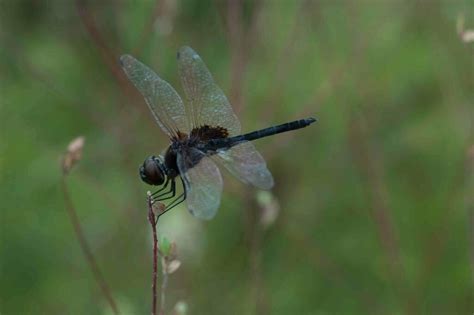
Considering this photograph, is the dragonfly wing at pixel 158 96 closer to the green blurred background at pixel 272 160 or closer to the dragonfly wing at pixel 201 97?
the dragonfly wing at pixel 201 97

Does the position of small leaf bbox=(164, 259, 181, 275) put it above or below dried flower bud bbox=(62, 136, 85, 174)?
below

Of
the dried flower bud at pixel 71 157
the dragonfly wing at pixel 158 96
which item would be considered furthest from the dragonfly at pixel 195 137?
the dried flower bud at pixel 71 157

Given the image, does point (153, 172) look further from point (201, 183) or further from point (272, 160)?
point (272, 160)

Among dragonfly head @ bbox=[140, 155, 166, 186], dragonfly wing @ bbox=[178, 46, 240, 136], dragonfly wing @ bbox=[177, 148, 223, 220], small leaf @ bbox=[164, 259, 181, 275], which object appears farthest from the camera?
dragonfly wing @ bbox=[178, 46, 240, 136]

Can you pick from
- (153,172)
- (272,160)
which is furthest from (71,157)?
(272,160)

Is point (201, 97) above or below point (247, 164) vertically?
above

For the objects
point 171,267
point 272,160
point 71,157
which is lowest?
point 272,160

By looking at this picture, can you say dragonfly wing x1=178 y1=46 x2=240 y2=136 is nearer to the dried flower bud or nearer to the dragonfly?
the dragonfly

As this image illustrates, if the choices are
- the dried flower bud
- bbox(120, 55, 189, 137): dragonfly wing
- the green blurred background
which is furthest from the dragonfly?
the green blurred background
